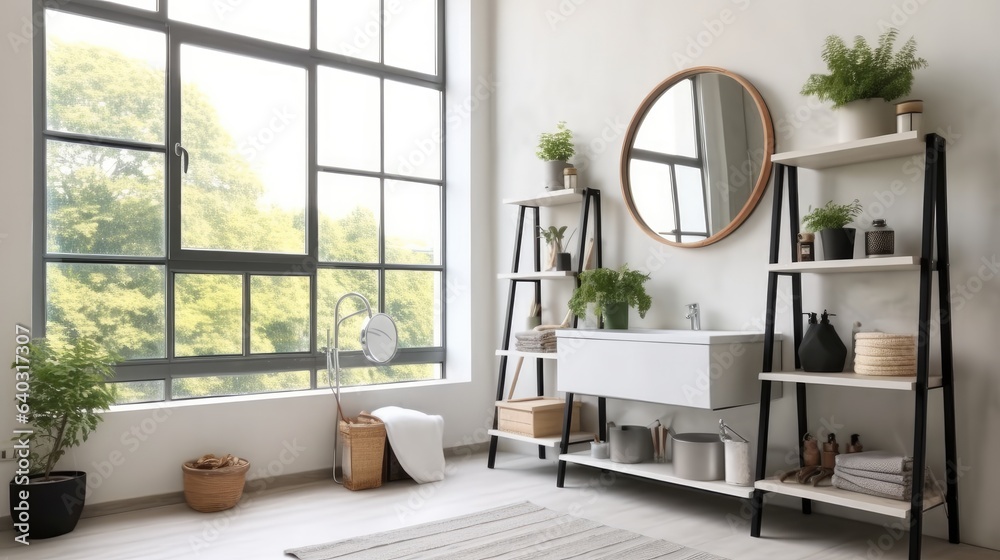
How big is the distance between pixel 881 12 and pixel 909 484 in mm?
Result: 1983

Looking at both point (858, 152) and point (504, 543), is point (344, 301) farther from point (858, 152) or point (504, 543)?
point (858, 152)

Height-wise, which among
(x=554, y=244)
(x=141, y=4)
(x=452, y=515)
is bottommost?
(x=452, y=515)

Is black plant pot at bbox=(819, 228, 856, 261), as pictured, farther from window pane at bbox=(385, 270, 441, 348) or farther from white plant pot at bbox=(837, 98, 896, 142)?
window pane at bbox=(385, 270, 441, 348)

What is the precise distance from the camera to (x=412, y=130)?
525cm

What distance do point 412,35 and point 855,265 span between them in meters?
3.47

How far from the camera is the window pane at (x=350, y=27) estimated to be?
15.9 ft

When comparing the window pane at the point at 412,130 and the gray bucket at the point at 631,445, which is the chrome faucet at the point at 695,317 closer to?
the gray bucket at the point at 631,445

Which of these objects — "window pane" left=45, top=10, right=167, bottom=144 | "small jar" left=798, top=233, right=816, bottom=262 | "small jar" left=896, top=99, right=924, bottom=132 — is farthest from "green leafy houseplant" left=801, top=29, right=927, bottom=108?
"window pane" left=45, top=10, right=167, bottom=144

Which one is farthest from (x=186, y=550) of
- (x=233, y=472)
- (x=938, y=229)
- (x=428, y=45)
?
(x=428, y=45)

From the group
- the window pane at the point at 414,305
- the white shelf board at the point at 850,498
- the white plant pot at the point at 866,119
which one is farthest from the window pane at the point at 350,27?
the white shelf board at the point at 850,498

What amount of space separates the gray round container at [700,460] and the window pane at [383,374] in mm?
2163

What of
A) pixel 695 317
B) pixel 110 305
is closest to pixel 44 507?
pixel 110 305

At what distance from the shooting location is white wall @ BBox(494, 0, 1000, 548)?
118 inches

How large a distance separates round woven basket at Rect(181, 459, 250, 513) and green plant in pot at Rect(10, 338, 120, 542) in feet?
1.53
